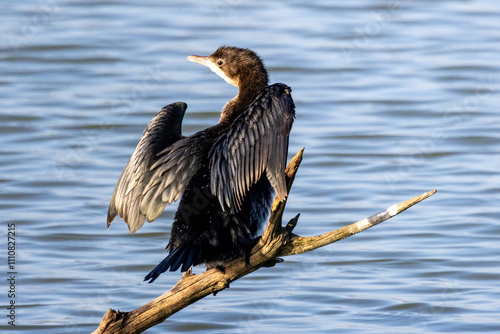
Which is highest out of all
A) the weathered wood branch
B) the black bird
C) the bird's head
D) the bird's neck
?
the bird's head

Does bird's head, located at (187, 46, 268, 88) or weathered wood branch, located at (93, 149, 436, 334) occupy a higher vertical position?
bird's head, located at (187, 46, 268, 88)

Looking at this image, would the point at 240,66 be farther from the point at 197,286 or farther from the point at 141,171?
the point at 197,286

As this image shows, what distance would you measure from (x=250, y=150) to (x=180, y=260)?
645mm

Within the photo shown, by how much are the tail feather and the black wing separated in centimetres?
27

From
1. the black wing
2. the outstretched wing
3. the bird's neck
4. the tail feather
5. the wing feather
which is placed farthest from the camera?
the bird's neck

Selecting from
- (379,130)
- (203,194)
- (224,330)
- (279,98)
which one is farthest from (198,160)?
(379,130)

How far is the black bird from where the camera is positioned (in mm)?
4746

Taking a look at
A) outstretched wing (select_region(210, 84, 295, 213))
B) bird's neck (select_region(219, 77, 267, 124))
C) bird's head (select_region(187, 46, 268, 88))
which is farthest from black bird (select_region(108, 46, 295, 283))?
bird's head (select_region(187, 46, 268, 88))

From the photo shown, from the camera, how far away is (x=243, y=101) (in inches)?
212

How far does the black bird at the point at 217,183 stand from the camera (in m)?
4.75

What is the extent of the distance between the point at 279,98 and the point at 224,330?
3000 mm

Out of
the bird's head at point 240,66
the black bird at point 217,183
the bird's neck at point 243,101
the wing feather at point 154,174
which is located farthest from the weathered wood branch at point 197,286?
the bird's head at point 240,66

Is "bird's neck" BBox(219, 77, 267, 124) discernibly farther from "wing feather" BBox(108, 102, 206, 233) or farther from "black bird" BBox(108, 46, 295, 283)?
"wing feather" BBox(108, 102, 206, 233)

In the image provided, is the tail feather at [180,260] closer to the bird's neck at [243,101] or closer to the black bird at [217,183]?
the black bird at [217,183]
